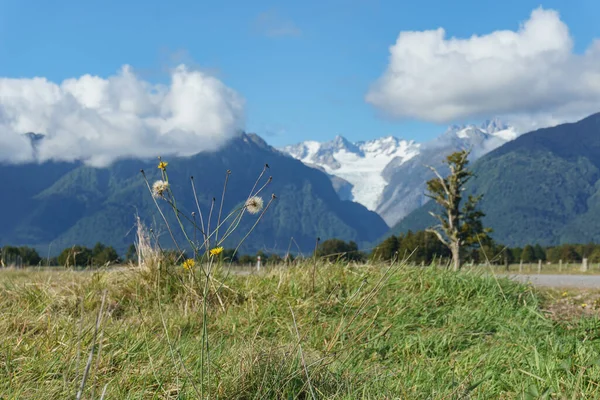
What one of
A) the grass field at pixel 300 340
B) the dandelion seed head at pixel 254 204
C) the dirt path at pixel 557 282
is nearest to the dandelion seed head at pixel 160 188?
the dandelion seed head at pixel 254 204

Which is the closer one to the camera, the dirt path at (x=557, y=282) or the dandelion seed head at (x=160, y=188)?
the dandelion seed head at (x=160, y=188)

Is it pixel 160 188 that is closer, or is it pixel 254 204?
pixel 160 188

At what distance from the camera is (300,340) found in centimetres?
298

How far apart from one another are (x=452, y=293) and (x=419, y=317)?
97cm

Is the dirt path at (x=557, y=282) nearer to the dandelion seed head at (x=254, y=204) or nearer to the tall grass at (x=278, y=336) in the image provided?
the tall grass at (x=278, y=336)

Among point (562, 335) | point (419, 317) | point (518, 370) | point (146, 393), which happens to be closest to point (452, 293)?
point (419, 317)

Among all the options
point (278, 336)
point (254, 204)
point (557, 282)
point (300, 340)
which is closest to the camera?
point (300, 340)

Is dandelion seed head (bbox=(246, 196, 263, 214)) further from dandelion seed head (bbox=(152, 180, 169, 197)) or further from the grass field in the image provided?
the grass field

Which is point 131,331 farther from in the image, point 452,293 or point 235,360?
point 452,293

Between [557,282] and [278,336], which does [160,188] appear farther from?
[557,282]

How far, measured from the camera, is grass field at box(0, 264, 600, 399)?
10.4ft

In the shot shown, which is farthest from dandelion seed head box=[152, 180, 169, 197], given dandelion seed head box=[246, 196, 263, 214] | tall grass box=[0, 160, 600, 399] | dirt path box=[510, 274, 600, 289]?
dirt path box=[510, 274, 600, 289]

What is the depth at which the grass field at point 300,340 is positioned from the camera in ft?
10.4

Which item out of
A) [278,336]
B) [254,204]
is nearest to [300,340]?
[254,204]
